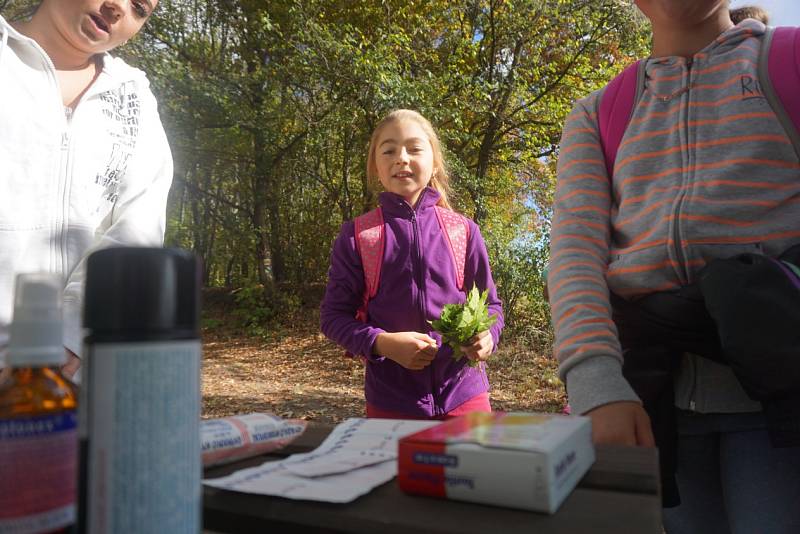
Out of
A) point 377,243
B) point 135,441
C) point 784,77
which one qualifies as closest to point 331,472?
point 135,441

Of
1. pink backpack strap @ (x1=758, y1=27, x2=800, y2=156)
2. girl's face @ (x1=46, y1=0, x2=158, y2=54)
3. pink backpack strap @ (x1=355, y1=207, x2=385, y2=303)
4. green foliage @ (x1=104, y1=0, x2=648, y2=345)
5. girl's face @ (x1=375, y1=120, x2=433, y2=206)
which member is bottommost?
pink backpack strap @ (x1=355, y1=207, x2=385, y2=303)

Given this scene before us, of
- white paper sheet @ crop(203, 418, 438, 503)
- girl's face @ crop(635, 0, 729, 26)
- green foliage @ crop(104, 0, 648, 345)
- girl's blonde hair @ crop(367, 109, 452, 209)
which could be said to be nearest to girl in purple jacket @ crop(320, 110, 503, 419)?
girl's blonde hair @ crop(367, 109, 452, 209)

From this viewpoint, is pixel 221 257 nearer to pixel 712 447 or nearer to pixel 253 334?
pixel 253 334

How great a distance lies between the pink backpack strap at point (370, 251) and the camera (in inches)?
111

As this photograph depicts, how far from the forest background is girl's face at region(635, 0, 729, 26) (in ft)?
24.8

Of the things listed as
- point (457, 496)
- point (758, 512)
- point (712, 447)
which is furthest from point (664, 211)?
point (457, 496)

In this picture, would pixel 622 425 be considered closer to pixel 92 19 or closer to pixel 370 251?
pixel 370 251

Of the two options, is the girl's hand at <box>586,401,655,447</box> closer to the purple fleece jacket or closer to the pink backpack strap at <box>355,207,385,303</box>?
the purple fleece jacket

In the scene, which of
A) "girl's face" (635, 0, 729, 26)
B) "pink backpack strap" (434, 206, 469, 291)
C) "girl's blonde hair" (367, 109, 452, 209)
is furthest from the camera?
"girl's blonde hair" (367, 109, 452, 209)

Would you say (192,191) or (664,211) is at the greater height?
(192,191)

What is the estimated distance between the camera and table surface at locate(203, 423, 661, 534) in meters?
0.72

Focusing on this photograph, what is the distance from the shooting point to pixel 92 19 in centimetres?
194

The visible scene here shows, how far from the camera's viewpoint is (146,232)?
6.89 ft

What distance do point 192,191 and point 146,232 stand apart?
12.7 metres
